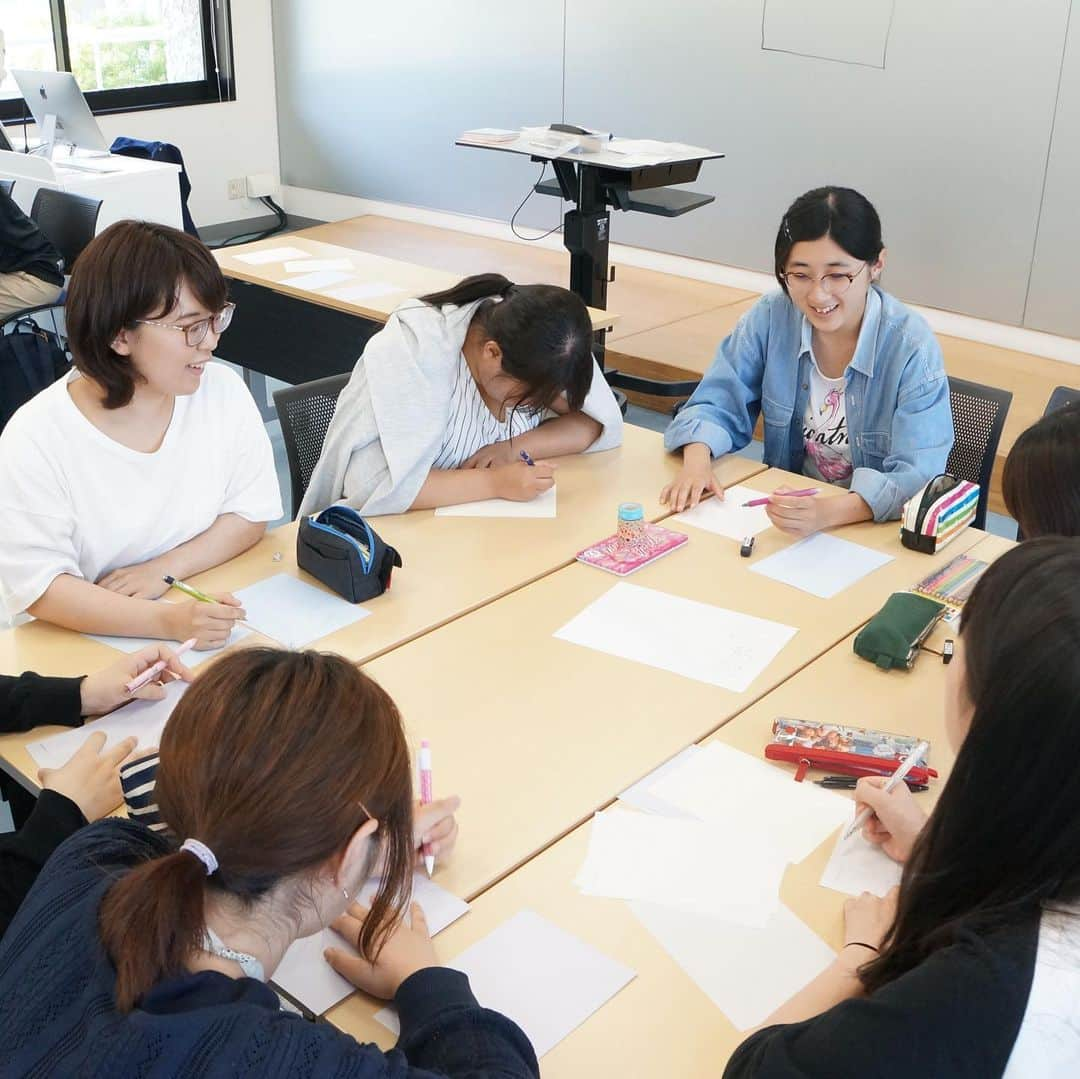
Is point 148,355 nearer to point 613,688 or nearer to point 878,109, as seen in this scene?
point 613,688

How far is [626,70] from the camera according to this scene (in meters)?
5.47

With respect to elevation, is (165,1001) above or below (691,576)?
above

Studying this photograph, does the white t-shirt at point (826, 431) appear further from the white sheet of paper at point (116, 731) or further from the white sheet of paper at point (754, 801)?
the white sheet of paper at point (116, 731)

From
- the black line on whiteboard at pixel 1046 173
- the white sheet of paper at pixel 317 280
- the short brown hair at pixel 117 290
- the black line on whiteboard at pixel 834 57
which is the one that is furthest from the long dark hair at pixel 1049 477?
the black line on whiteboard at pixel 834 57

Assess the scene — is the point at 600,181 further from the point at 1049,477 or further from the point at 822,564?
the point at 1049,477

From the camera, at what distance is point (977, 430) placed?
2688 millimetres

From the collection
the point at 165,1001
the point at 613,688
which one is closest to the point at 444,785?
the point at 613,688

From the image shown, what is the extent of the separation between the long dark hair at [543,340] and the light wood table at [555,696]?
1.23ft

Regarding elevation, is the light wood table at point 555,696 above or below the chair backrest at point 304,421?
below

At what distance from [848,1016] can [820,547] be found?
4.38ft

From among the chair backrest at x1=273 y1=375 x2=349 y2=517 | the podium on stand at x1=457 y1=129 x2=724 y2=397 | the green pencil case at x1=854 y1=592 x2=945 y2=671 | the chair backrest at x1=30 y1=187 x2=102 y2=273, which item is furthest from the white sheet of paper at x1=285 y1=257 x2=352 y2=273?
the green pencil case at x1=854 y1=592 x2=945 y2=671

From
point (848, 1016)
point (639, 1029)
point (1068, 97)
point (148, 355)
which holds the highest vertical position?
point (1068, 97)

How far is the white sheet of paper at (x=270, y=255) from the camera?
4145 millimetres

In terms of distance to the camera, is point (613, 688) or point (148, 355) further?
point (148, 355)
